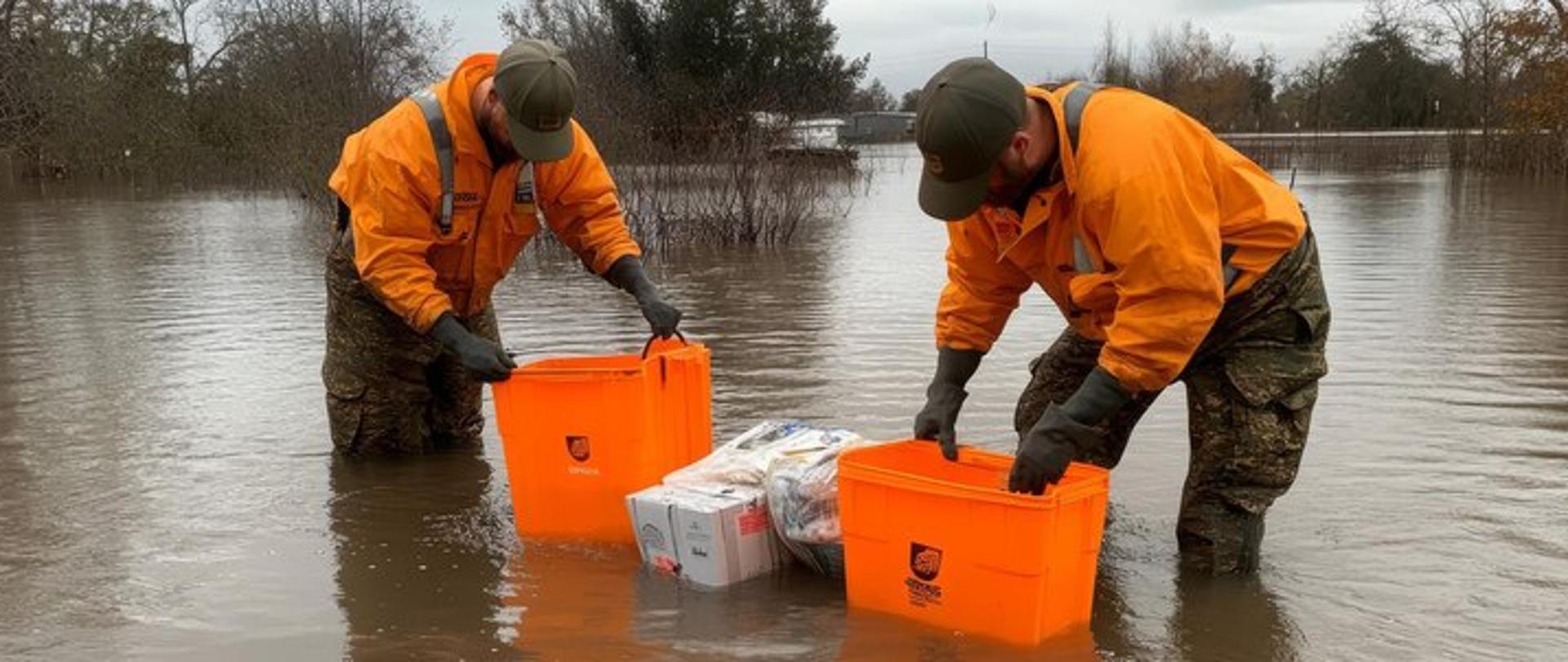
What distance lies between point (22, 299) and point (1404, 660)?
10880 millimetres

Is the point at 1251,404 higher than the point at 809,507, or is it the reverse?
the point at 1251,404

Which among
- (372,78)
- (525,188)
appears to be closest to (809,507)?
(525,188)

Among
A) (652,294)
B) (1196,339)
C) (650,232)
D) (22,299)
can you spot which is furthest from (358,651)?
(650,232)

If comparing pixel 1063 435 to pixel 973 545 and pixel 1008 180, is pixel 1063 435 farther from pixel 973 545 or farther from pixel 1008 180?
pixel 1008 180

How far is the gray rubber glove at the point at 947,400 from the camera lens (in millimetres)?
3873

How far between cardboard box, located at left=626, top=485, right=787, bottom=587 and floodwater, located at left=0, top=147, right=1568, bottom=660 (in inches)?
2.9

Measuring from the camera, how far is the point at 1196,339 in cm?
Answer: 332

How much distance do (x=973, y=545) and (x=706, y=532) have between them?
0.86m

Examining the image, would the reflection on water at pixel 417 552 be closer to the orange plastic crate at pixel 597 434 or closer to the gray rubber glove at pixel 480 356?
the orange plastic crate at pixel 597 434

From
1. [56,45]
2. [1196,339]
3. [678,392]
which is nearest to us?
[1196,339]

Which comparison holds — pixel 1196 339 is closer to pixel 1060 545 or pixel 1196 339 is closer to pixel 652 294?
pixel 1060 545

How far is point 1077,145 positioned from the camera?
3381mm

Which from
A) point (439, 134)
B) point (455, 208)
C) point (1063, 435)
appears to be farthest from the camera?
point (455, 208)

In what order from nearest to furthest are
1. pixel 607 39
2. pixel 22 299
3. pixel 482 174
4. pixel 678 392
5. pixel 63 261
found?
pixel 678 392 → pixel 482 174 → pixel 22 299 → pixel 63 261 → pixel 607 39
